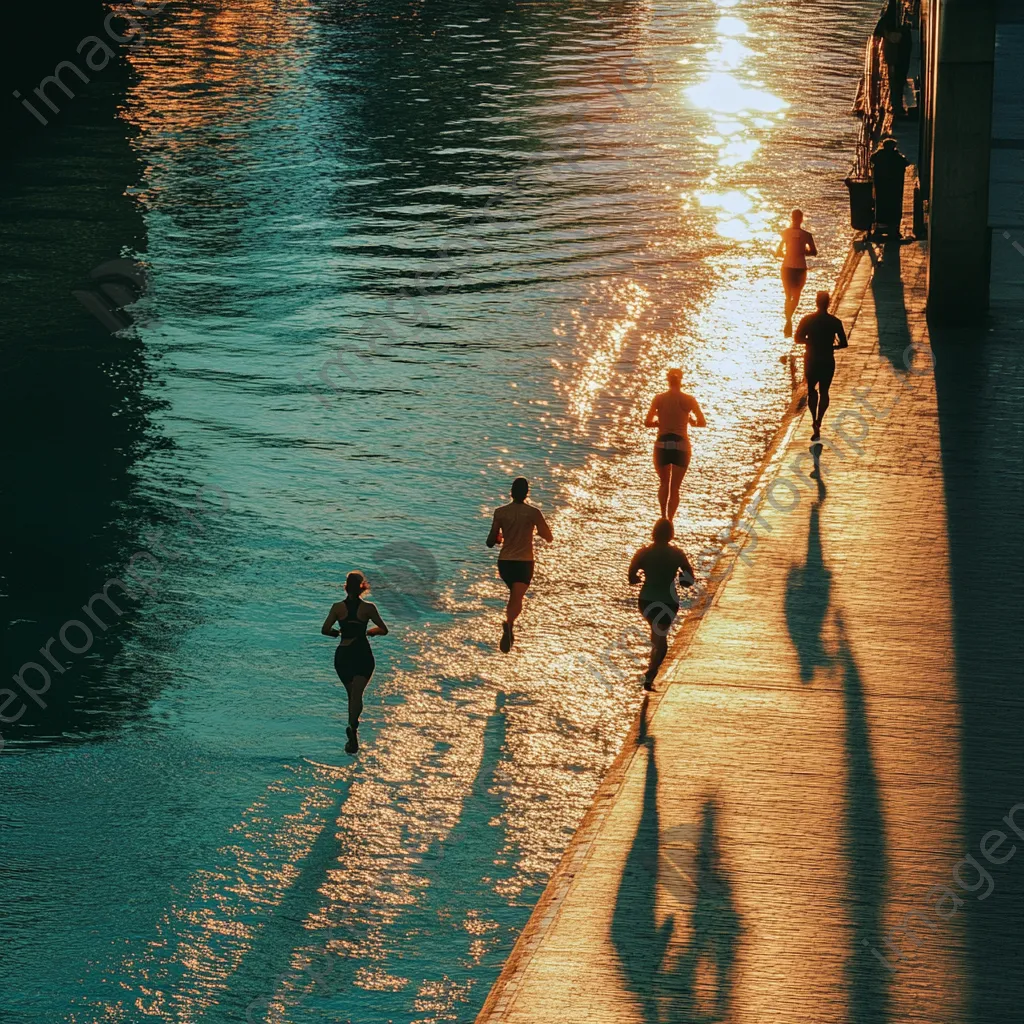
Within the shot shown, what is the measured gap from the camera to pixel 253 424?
21.1 meters

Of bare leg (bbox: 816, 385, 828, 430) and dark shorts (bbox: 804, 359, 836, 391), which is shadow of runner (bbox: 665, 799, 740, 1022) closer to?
dark shorts (bbox: 804, 359, 836, 391)

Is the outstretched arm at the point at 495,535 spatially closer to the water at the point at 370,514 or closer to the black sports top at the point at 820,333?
the water at the point at 370,514

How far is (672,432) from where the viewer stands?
16.4 metres

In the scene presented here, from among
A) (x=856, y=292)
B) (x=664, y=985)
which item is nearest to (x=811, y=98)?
(x=856, y=292)

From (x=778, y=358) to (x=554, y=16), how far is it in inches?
1698

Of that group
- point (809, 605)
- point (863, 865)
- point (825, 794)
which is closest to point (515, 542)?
point (809, 605)

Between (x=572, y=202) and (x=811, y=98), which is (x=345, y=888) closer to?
(x=572, y=202)

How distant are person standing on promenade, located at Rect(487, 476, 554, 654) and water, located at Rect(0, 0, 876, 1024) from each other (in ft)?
1.52

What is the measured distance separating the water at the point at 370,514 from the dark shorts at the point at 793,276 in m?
1.19

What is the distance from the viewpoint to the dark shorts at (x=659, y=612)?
13.1 m

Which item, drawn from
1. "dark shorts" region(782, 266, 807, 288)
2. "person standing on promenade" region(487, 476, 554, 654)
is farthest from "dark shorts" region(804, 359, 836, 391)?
"person standing on promenade" region(487, 476, 554, 654)

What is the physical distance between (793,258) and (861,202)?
6.60 metres

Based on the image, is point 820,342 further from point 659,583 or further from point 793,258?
point 659,583

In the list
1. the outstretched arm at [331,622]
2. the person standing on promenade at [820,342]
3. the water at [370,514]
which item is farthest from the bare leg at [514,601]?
the person standing on promenade at [820,342]
